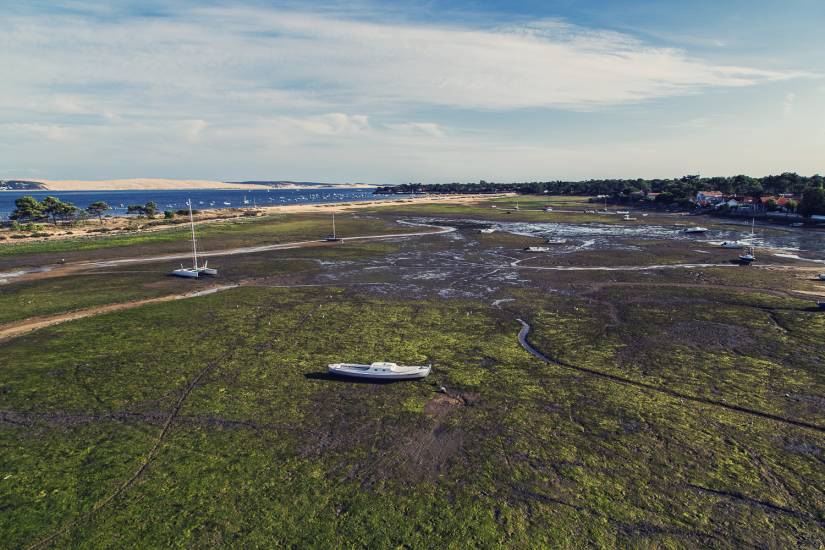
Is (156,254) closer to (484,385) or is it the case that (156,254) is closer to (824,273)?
(484,385)

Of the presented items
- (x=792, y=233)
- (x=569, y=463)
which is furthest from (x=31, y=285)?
(x=792, y=233)

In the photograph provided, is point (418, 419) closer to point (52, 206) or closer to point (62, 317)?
point (62, 317)

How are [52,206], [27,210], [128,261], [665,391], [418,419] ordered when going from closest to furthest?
[418,419], [665,391], [128,261], [27,210], [52,206]

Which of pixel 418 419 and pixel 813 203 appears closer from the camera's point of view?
pixel 418 419

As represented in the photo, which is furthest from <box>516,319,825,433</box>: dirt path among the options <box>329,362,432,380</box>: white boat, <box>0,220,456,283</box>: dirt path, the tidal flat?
<box>0,220,456,283</box>: dirt path

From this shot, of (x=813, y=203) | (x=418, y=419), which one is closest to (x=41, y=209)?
(x=418, y=419)

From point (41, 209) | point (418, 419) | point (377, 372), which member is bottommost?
point (418, 419)
